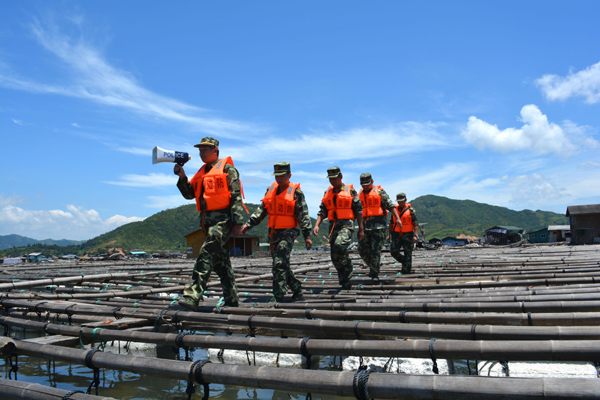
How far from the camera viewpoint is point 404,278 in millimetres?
8586

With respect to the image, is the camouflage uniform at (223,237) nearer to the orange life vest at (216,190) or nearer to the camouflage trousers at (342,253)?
the orange life vest at (216,190)

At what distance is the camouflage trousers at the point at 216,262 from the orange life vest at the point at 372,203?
4047 millimetres

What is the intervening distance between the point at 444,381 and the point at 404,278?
6488 mm

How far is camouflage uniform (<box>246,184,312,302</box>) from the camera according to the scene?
20.1 ft

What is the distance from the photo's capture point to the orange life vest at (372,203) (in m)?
8.88

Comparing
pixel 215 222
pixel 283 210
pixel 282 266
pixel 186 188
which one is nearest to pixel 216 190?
pixel 215 222

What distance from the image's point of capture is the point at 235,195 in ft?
18.8

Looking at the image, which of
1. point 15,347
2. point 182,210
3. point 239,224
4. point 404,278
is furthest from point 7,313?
point 182,210

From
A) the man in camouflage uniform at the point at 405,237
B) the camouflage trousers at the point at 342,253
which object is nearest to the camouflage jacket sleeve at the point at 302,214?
the camouflage trousers at the point at 342,253

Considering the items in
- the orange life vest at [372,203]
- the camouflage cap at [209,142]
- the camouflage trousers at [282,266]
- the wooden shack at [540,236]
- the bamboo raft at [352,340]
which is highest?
the camouflage cap at [209,142]

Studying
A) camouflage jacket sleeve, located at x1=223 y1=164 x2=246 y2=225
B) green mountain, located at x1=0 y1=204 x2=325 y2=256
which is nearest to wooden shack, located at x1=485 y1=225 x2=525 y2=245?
green mountain, located at x1=0 y1=204 x2=325 y2=256

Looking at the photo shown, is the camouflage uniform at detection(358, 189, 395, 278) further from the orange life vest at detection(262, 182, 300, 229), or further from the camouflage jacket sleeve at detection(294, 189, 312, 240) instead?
the orange life vest at detection(262, 182, 300, 229)

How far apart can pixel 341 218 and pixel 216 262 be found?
2.74 meters

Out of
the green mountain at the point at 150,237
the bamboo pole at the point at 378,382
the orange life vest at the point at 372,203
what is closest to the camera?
the bamboo pole at the point at 378,382
